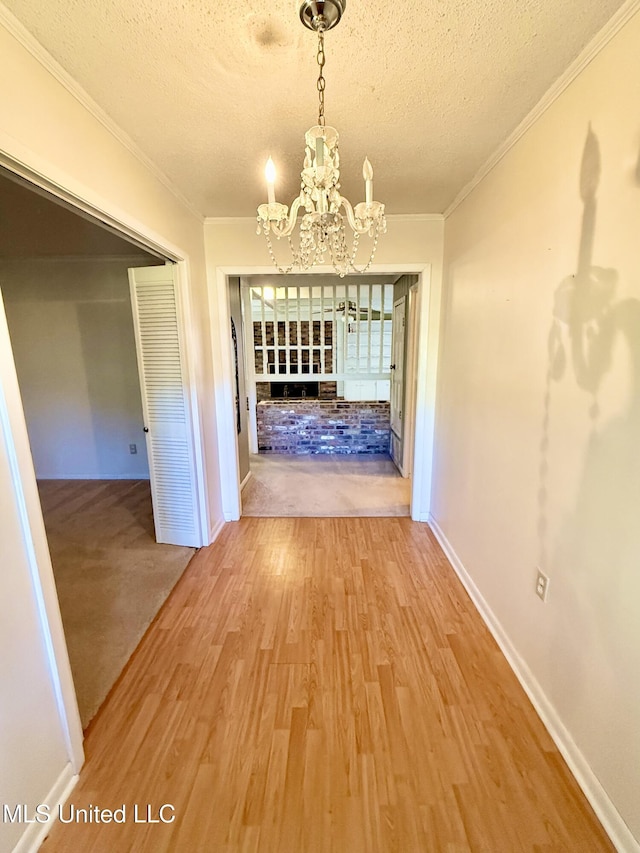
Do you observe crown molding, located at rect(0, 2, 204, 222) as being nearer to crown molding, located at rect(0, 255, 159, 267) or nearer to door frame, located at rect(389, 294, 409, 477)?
crown molding, located at rect(0, 255, 159, 267)

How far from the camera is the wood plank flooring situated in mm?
1156

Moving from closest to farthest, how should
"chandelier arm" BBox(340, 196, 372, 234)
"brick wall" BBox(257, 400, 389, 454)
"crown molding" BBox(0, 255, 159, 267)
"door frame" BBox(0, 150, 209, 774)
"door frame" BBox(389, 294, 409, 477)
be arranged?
"door frame" BBox(0, 150, 209, 774) < "chandelier arm" BBox(340, 196, 372, 234) < "crown molding" BBox(0, 255, 159, 267) < "door frame" BBox(389, 294, 409, 477) < "brick wall" BBox(257, 400, 389, 454)

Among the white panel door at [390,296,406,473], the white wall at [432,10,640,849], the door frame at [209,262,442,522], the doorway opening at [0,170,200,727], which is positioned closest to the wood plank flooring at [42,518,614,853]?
the white wall at [432,10,640,849]

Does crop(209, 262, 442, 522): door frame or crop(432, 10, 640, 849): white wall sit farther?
crop(209, 262, 442, 522): door frame

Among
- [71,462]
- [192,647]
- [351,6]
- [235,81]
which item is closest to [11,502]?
[192,647]

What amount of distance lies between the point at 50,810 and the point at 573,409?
2236 millimetres

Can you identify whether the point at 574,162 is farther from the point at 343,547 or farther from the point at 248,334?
the point at 248,334

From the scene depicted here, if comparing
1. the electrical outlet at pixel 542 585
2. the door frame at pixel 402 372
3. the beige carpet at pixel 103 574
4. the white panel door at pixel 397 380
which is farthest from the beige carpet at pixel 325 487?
the electrical outlet at pixel 542 585

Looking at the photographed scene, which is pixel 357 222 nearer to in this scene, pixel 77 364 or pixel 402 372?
pixel 402 372

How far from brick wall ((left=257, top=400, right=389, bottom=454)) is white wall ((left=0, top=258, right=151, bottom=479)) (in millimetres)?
1814

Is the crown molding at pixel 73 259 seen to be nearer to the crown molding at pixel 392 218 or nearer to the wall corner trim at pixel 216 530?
the crown molding at pixel 392 218

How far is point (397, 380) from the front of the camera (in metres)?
4.79

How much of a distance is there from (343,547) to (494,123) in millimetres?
2647

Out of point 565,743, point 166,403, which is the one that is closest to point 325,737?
point 565,743
